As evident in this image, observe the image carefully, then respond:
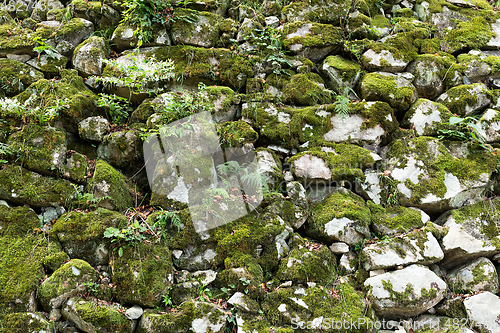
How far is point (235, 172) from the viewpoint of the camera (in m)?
4.85

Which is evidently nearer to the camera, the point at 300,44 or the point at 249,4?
the point at 300,44

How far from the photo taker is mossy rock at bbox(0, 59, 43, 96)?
4.95 m

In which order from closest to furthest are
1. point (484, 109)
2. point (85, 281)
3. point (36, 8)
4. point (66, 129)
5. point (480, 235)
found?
point (85, 281) → point (480, 235) → point (66, 129) → point (484, 109) → point (36, 8)

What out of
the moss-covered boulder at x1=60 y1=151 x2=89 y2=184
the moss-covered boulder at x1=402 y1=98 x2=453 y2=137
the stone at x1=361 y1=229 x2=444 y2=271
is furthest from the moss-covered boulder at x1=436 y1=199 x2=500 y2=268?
the moss-covered boulder at x1=60 y1=151 x2=89 y2=184

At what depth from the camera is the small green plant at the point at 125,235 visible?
397cm

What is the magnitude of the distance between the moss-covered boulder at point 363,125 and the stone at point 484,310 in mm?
2714

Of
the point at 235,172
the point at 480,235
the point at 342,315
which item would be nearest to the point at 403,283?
the point at 342,315

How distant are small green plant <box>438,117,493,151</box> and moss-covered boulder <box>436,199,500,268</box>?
3.37 ft

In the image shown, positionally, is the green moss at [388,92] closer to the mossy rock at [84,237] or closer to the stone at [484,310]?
the stone at [484,310]

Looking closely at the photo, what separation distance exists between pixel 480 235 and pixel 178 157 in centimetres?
482

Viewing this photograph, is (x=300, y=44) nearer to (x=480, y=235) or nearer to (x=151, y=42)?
(x=151, y=42)

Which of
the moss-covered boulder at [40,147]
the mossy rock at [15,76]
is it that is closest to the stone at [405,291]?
the moss-covered boulder at [40,147]

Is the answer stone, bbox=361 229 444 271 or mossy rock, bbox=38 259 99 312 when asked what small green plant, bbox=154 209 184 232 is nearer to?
mossy rock, bbox=38 259 99 312

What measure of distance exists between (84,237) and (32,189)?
1.05 m
